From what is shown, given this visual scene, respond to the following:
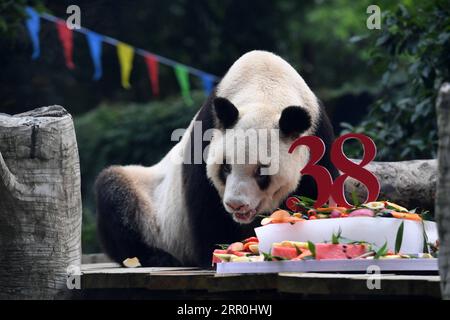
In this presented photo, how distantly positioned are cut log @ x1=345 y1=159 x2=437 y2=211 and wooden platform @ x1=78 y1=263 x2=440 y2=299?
2.73 metres

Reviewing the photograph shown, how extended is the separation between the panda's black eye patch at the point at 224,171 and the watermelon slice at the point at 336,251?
1.54 meters

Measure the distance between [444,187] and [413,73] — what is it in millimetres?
5793

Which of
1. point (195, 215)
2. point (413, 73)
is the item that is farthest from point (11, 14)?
point (413, 73)

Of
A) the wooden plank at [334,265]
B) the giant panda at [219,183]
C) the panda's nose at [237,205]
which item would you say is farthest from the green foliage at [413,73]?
the wooden plank at [334,265]

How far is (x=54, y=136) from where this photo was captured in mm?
5504

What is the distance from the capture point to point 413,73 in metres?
9.38

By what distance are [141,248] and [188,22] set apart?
41.1 feet

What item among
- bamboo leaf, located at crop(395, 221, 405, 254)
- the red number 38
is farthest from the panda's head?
bamboo leaf, located at crop(395, 221, 405, 254)

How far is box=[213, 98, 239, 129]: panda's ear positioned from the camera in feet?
20.9

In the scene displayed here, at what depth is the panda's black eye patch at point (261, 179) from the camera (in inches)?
249

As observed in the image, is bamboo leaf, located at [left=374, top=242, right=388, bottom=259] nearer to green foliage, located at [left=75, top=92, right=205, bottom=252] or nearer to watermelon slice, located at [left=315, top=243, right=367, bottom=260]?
watermelon slice, located at [left=315, top=243, right=367, bottom=260]

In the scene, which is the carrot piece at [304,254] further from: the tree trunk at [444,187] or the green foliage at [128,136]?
the green foliage at [128,136]

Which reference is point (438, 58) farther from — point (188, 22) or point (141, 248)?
point (188, 22)
